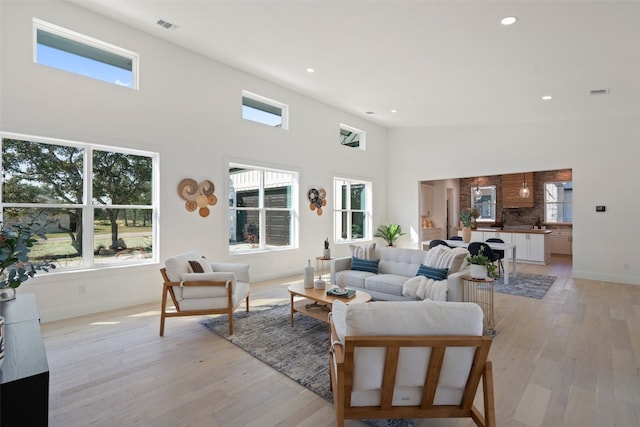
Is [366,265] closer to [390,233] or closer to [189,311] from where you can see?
[189,311]

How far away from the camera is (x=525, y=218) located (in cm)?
988

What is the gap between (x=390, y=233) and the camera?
8562 millimetres

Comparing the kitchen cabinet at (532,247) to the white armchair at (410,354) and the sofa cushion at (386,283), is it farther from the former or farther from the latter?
the white armchair at (410,354)

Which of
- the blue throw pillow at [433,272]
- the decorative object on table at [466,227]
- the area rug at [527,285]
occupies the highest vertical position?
the decorative object on table at [466,227]

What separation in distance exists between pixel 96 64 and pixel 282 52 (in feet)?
8.29

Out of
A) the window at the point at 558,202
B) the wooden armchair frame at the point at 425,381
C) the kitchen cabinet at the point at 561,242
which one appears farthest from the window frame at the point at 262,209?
the window at the point at 558,202

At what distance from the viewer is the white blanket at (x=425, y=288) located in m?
3.64

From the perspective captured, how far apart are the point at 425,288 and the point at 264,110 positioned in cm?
450

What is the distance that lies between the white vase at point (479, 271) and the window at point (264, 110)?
4482 millimetres

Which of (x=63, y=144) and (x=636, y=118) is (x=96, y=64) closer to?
(x=63, y=144)

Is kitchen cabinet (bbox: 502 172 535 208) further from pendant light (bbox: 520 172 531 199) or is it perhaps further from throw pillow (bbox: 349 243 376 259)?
throw pillow (bbox: 349 243 376 259)

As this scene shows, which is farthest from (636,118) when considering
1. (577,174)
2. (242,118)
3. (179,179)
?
(179,179)

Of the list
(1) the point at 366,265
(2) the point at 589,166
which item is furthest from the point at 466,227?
(1) the point at 366,265

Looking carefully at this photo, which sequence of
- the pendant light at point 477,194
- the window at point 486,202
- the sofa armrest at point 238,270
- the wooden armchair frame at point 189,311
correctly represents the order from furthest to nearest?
1. the pendant light at point 477,194
2. the window at point 486,202
3. the sofa armrest at point 238,270
4. the wooden armchair frame at point 189,311
